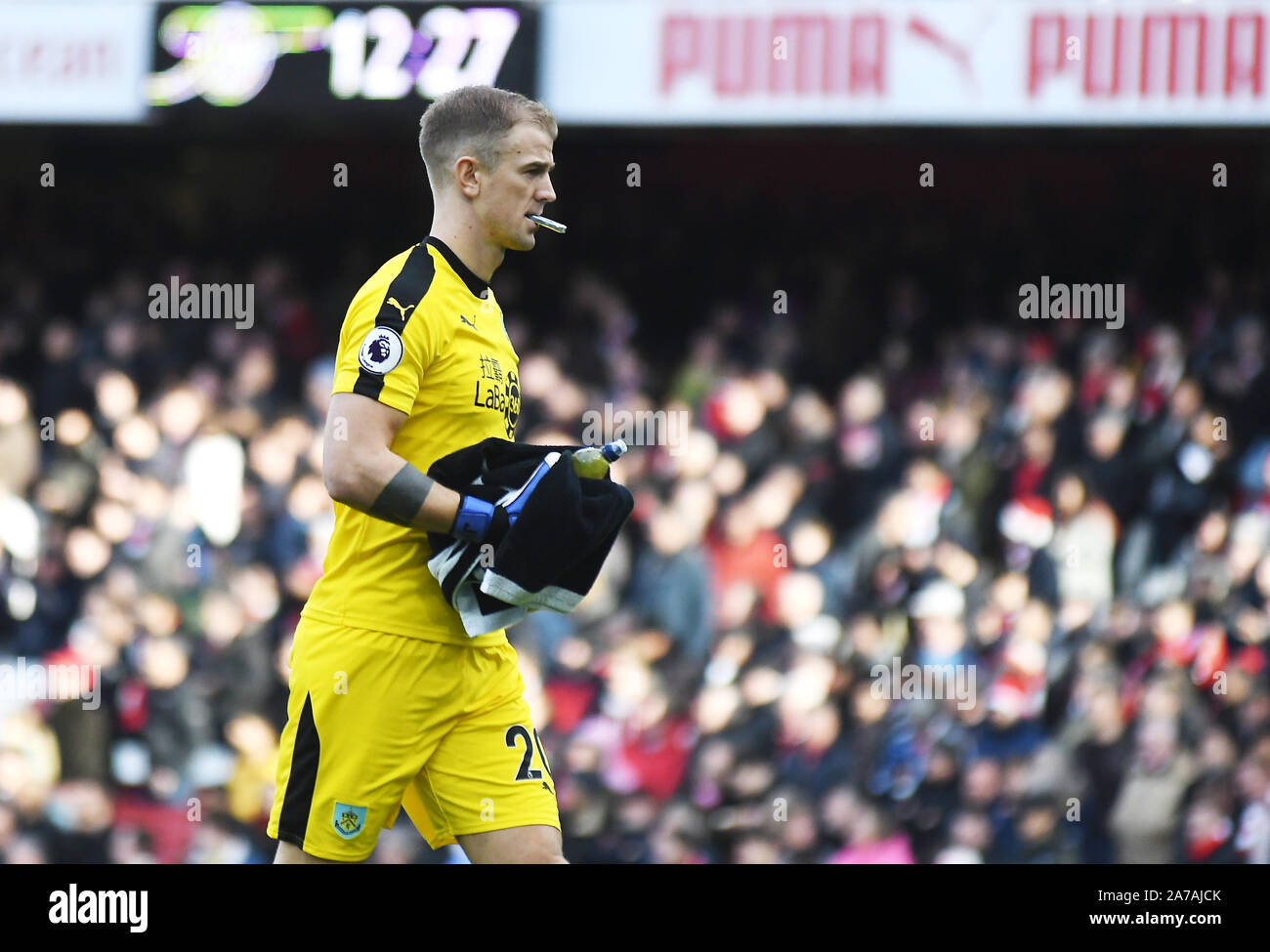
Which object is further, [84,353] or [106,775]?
[84,353]

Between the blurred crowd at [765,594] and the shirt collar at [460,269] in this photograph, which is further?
the blurred crowd at [765,594]

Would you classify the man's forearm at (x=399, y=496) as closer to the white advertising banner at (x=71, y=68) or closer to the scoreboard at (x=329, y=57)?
the scoreboard at (x=329, y=57)

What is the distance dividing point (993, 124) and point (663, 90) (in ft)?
5.34

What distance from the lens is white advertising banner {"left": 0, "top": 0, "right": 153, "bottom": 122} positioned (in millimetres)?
8625

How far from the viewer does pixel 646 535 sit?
866 cm

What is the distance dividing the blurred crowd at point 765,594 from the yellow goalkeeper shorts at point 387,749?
13.8 feet

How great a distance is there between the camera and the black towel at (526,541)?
3369mm

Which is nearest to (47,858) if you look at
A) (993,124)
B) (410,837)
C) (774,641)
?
(410,837)

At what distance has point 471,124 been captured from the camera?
3596 millimetres

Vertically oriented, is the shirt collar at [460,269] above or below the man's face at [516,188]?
below

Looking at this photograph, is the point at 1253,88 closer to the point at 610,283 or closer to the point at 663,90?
the point at 663,90

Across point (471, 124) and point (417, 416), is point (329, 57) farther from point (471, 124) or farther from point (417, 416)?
point (417, 416)

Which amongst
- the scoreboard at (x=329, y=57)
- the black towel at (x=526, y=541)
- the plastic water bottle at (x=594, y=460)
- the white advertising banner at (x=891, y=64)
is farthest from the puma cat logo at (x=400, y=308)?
the white advertising banner at (x=891, y=64)

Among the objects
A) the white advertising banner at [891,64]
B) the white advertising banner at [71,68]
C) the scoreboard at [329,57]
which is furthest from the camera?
the white advertising banner at [71,68]
